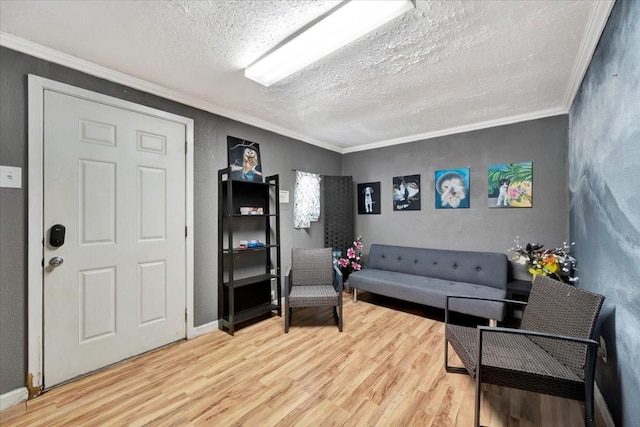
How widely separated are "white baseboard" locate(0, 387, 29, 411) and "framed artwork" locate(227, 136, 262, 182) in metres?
2.26

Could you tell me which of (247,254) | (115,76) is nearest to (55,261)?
(115,76)

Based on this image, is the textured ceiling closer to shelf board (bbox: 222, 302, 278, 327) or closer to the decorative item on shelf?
the decorative item on shelf

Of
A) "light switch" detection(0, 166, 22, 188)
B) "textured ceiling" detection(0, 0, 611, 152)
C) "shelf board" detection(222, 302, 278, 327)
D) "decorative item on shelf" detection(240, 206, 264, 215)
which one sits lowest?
"shelf board" detection(222, 302, 278, 327)

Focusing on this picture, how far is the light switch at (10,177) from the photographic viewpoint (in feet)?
5.65

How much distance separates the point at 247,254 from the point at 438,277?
8.50ft

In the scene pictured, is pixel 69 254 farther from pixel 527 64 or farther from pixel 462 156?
pixel 462 156

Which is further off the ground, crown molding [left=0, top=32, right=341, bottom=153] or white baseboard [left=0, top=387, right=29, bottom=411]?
crown molding [left=0, top=32, right=341, bottom=153]

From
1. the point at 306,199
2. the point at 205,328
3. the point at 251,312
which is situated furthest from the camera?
the point at 306,199

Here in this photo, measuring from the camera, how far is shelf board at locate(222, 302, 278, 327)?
2.82 metres

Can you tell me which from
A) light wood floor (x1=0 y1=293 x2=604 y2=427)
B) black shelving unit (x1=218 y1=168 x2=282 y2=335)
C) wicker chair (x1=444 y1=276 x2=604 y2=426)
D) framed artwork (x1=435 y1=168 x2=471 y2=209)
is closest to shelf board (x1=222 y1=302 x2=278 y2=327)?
black shelving unit (x1=218 y1=168 x2=282 y2=335)

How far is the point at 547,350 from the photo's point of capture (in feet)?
5.53

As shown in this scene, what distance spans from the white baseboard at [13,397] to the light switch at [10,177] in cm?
141

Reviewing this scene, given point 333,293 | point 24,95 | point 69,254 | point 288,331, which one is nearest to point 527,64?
point 333,293

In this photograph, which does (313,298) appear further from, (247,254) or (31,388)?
(31,388)
